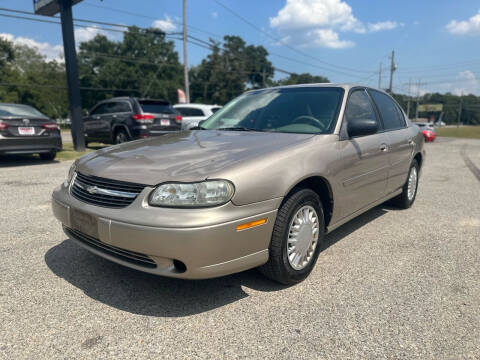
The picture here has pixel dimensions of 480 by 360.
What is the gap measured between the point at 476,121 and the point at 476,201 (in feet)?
454

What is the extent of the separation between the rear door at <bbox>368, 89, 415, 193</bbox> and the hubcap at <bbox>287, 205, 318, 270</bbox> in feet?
5.30

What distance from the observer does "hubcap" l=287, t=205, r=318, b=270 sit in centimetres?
260

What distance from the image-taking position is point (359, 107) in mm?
3621

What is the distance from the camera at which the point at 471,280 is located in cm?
278

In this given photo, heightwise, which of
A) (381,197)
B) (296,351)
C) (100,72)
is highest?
(100,72)

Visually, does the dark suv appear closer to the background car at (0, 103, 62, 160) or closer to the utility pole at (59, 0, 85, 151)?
the utility pole at (59, 0, 85, 151)

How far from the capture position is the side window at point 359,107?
3.36 metres

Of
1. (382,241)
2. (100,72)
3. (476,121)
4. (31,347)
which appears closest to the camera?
(31,347)

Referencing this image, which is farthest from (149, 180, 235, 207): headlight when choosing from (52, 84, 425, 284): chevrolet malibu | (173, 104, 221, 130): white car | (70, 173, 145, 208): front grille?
(173, 104, 221, 130): white car

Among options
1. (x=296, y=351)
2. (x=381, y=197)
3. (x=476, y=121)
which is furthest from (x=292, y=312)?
(x=476, y=121)

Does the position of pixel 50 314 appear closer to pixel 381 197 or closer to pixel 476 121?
pixel 381 197

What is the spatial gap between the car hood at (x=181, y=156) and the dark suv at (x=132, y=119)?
24.3ft

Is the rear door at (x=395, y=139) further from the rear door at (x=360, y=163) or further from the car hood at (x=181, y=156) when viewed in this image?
the car hood at (x=181, y=156)

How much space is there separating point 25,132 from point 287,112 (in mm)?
6813
